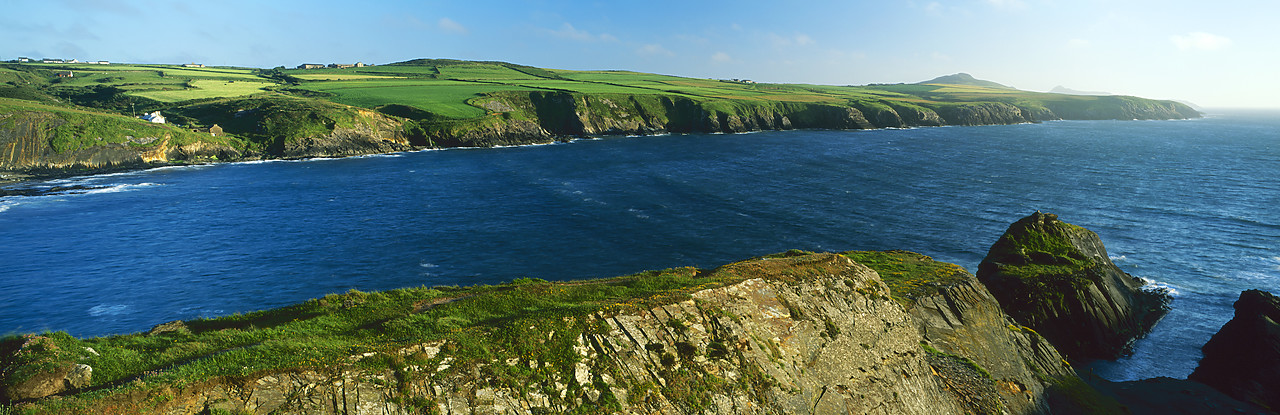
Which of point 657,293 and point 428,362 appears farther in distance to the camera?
point 657,293

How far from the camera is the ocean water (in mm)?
45781

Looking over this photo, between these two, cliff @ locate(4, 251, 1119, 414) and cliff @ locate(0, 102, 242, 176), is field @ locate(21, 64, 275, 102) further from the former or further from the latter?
cliff @ locate(4, 251, 1119, 414)

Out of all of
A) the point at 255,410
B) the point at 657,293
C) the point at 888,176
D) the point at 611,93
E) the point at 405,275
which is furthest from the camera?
the point at 611,93

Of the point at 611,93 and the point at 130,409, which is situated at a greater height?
the point at 611,93

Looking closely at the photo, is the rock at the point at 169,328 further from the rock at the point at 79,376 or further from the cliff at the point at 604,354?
the rock at the point at 79,376

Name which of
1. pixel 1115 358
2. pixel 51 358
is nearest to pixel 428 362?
pixel 51 358

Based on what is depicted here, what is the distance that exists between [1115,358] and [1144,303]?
10.4 m

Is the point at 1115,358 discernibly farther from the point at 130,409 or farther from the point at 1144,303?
the point at 130,409

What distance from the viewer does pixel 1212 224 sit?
219 feet

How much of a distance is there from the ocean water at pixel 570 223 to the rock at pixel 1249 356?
2.20 meters

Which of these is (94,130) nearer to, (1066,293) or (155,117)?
(155,117)

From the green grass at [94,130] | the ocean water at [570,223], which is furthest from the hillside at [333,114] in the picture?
the ocean water at [570,223]

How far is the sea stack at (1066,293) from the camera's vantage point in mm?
39031

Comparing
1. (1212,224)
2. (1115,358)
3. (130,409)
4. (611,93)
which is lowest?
(1115,358)
